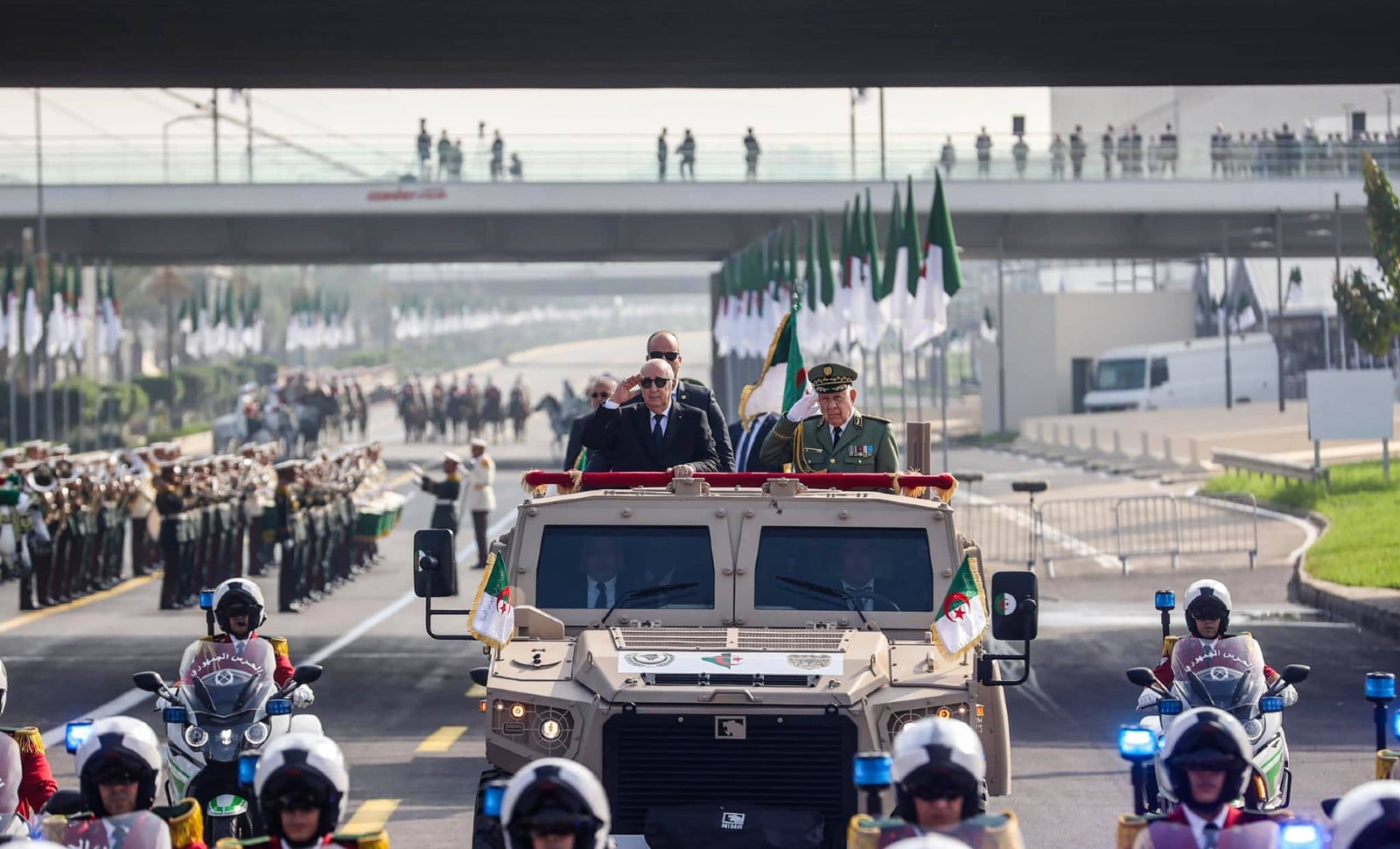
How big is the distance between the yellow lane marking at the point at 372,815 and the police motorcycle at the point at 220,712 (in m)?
2.28

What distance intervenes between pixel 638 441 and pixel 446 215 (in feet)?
169

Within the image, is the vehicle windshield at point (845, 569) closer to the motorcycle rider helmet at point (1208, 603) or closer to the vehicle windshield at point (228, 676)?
the motorcycle rider helmet at point (1208, 603)

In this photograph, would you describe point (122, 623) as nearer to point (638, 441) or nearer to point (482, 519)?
point (482, 519)

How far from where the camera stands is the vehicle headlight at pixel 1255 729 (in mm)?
10930

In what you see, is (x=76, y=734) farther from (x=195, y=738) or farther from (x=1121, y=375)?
(x=1121, y=375)

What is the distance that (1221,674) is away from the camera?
11.1 meters

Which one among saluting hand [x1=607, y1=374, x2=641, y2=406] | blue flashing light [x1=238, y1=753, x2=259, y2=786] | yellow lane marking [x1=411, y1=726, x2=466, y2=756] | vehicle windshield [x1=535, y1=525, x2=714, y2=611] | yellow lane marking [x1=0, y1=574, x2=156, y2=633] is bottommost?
yellow lane marking [x1=411, y1=726, x2=466, y2=756]

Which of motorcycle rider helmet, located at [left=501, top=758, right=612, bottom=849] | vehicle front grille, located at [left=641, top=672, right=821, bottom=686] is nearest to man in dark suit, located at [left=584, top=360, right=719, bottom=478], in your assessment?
vehicle front grille, located at [left=641, top=672, right=821, bottom=686]

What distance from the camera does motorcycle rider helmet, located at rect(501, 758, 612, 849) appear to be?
653cm

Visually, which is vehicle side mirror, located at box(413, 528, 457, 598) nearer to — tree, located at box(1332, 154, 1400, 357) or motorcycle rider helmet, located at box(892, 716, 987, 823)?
motorcycle rider helmet, located at box(892, 716, 987, 823)

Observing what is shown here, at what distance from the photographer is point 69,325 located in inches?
2146

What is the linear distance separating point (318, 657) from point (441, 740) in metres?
5.41

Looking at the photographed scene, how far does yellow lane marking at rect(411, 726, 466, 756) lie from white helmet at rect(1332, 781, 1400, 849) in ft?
34.5

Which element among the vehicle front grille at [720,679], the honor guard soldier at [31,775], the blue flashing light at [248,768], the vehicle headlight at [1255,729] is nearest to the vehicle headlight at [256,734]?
the honor guard soldier at [31,775]
